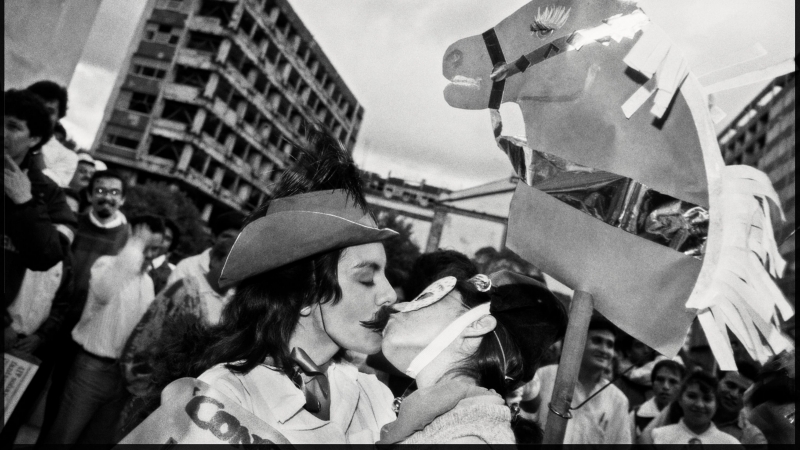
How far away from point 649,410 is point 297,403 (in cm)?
440

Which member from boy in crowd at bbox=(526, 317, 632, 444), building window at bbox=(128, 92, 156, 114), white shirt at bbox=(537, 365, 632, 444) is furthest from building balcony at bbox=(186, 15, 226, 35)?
white shirt at bbox=(537, 365, 632, 444)

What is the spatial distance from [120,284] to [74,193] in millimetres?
1315

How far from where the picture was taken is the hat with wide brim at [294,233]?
1737 mm

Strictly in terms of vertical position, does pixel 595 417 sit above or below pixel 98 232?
below

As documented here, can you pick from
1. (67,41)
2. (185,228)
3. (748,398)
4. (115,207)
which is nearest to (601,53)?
(67,41)

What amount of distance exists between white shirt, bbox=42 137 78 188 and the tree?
20179 millimetres

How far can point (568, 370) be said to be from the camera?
160 cm


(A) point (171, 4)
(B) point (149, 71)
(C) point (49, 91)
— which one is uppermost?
(A) point (171, 4)

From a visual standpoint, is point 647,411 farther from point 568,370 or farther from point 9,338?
point 9,338

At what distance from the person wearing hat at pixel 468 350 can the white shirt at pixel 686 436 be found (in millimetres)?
2571

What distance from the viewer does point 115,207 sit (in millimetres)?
4426

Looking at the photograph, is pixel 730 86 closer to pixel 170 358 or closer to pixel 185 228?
pixel 170 358

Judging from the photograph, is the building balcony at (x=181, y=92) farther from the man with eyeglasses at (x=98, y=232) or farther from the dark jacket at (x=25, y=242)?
the dark jacket at (x=25, y=242)

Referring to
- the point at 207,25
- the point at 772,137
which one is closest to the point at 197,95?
the point at 207,25
